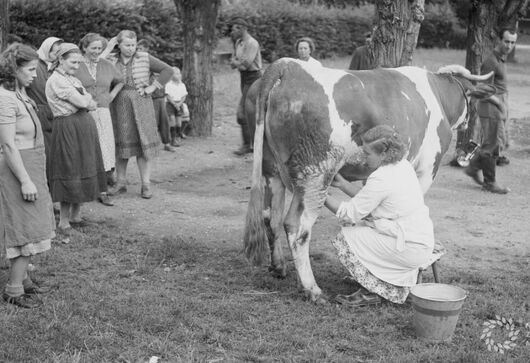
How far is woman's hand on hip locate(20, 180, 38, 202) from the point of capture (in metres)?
4.72

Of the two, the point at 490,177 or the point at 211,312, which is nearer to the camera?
the point at 211,312

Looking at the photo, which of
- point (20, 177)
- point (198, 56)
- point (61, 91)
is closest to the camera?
point (20, 177)

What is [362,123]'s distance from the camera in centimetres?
529

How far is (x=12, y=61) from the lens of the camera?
15.4 ft

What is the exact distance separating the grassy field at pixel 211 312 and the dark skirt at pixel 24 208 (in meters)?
0.49

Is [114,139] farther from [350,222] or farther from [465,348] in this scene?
[465,348]

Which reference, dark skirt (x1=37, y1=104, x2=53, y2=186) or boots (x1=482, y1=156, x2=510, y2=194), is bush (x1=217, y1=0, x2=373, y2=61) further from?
dark skirt (x1=37, y1=104, x2=53, y2=186)

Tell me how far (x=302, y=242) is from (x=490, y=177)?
181 inches

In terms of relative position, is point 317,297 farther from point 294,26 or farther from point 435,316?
point 294,26

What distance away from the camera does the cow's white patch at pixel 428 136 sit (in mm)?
5867

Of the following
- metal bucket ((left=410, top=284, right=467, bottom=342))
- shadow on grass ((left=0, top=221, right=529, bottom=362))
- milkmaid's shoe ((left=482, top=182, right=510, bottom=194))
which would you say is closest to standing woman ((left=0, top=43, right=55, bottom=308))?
shadow on grass ((left=0, top=221, right=529, bottom=362))

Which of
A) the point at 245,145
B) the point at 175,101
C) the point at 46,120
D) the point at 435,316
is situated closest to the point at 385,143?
the point at 435,316

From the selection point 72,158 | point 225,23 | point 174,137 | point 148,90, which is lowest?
point 174,137

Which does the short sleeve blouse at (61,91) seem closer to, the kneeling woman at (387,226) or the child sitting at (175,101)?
the kneeling woman at (387,226)
